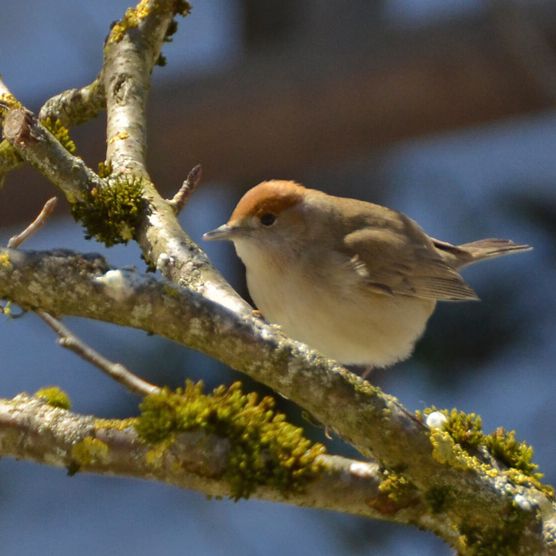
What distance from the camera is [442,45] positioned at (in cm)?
591

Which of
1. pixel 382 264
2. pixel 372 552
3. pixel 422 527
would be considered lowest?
pixel 372 552

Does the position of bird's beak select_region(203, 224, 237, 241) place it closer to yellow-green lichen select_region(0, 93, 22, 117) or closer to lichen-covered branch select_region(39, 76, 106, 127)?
lichen-covered branch select_region(39, 76, 106, 127)

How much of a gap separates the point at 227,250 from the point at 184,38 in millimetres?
2624

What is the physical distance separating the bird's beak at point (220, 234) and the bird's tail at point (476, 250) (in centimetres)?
144

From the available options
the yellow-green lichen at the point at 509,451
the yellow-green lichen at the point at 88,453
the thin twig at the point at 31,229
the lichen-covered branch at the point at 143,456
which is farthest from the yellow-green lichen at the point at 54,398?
the yellow-green lichen at the point at 509,451

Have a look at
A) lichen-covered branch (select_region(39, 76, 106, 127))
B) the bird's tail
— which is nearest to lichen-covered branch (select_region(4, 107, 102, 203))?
lichen-covered branch (select_region(39, 76, 106, 127))

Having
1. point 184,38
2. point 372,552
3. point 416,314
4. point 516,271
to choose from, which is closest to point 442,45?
point 516,271

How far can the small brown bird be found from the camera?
4309 millimetres

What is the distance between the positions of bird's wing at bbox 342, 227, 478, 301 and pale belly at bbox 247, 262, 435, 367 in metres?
0.12

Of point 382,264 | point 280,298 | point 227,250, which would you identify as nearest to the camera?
point 280,298

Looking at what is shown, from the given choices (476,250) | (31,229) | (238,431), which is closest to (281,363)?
(238,431)

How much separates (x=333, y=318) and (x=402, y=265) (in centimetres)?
66

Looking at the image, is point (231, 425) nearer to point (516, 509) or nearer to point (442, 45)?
point (516, 509)

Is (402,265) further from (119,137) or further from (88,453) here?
(88,453)
